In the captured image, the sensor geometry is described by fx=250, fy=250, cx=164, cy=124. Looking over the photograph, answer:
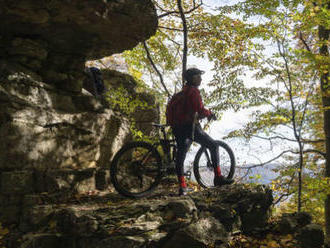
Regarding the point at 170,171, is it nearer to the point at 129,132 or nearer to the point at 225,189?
the point at 225,189

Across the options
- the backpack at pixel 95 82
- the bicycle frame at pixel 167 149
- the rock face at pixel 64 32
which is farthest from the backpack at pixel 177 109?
the backpack at pixel 95 82

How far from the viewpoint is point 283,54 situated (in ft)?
28.7

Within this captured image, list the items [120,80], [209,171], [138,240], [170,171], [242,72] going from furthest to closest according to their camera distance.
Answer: [120,80] → [242,72] → [209,171] → [170,171] → [138,240]

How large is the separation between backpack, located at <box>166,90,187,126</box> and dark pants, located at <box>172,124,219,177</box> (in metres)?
0.17

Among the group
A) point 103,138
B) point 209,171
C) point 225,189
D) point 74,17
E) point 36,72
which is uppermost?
point 74,17

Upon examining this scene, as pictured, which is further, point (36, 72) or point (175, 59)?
point (175, 59)

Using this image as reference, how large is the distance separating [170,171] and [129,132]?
3025mm

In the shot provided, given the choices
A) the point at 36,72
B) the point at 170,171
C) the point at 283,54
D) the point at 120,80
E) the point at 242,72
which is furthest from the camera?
the point at 120,80

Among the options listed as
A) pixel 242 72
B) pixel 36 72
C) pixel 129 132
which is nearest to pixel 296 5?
pixel 242 72

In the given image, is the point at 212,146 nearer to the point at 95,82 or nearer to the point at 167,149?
the point at 167,149

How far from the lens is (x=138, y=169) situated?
5.38 m

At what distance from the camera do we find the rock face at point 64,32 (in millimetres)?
6270

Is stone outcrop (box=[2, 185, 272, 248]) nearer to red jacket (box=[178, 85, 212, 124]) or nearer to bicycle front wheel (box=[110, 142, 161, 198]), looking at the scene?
bicycle front wheel (box=[110, 142, 161, 198])

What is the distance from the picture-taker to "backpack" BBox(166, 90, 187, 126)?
17.4 feet
